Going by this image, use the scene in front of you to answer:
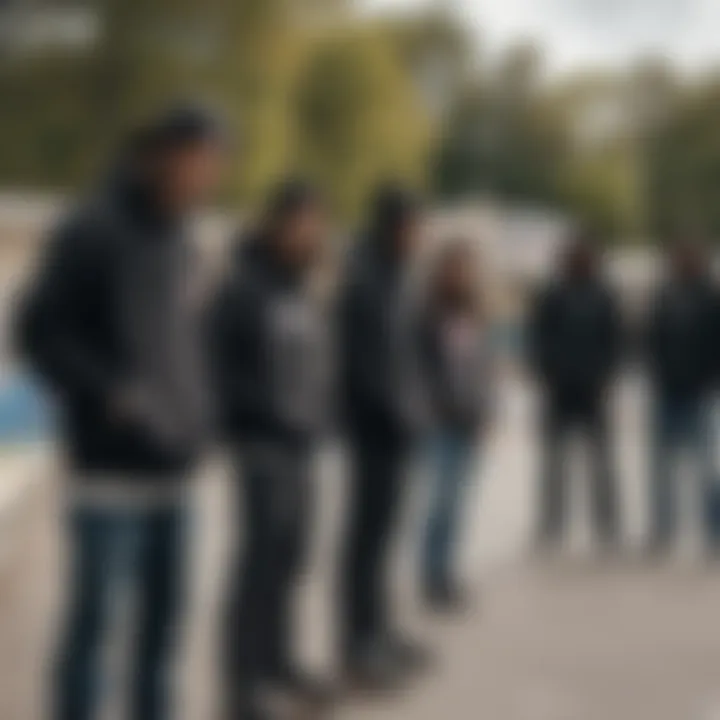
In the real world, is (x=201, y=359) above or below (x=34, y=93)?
below

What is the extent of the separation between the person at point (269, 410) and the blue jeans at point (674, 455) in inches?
70.6

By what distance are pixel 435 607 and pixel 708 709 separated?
786mm

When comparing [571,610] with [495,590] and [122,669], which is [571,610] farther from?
[122,669]

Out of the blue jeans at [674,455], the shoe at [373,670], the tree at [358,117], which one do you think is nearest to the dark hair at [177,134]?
the shoe at [373,670]

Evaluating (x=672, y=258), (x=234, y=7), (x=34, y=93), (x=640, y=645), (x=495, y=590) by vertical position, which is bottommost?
(x=640, y=645)

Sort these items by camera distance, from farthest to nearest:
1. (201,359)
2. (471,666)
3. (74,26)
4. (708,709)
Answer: (74,26)
(471,666)
(708,709)
(201,359)

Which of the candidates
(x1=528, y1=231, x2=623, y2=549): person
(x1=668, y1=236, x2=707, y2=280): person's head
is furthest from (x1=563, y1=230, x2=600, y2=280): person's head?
(x1=668, y1=236, x2=707, y2=280): person's head

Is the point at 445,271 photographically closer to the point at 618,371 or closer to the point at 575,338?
the point at 575,338

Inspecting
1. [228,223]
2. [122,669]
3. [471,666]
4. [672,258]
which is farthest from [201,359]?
[672,258]

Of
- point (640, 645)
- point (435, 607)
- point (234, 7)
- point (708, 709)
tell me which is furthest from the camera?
point (234, 7)

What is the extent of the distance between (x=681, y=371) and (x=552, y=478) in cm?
48

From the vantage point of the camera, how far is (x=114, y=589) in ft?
6.47

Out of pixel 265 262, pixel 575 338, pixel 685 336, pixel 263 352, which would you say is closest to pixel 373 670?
pixel 263 352

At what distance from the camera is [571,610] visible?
324 centimetres
